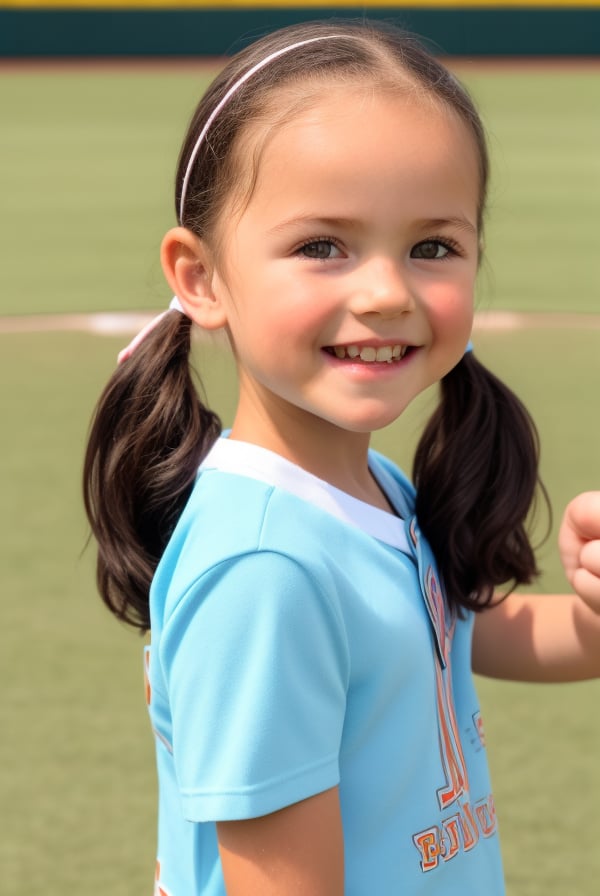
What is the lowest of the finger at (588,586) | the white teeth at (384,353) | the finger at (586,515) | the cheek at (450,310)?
the finger at (588,586)

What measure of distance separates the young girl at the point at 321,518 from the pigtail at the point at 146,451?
2 cm

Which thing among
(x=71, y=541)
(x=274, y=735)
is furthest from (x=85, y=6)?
(x=274, y=735)

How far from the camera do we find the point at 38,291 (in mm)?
6480

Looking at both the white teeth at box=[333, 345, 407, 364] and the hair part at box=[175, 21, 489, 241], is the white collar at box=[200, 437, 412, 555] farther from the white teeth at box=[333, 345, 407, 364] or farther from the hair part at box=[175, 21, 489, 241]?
the hair part at box=[175, 21, 489, 241]

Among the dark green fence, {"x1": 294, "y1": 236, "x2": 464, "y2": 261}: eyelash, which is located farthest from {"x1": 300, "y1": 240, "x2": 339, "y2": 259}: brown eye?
the dark green fence

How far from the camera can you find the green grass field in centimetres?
242

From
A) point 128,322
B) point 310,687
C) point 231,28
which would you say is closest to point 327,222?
point 310,687

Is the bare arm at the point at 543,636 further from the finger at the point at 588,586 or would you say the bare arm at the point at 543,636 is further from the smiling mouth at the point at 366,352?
the smiling mouth at the point at 366,352

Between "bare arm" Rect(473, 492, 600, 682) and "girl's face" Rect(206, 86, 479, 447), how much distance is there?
0.35 meters

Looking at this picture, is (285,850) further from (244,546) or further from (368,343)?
(368,343)

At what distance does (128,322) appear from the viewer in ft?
19.2

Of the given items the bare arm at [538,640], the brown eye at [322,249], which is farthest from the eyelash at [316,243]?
the bare arm at [538,640]

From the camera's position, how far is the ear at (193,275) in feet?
4.50

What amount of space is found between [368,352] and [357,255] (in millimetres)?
86
